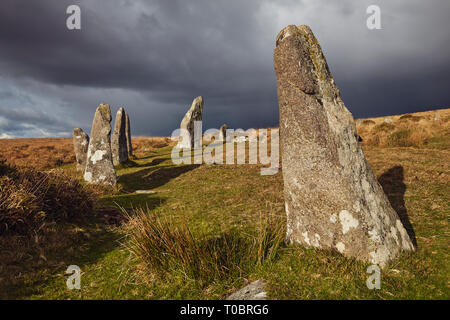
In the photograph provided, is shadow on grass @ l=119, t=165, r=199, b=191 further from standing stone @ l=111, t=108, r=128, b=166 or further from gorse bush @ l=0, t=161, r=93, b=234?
gorse bush @ l=0, t=161, r=93, b=234

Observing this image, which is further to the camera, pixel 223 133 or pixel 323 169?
pixel 223 133

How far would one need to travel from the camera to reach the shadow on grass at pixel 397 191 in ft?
20.0

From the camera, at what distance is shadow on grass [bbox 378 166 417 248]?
610 cm

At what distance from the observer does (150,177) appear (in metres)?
15.1

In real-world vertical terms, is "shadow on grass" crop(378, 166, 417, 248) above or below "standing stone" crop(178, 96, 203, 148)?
below

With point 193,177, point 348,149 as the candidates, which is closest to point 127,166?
point 193,177

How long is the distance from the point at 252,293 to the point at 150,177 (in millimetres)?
12303

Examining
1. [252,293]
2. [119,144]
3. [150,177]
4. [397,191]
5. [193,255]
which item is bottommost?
[252,293]

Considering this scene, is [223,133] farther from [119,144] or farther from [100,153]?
[100,153]

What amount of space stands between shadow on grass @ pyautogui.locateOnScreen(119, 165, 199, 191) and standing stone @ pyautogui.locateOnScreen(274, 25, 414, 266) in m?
9.24

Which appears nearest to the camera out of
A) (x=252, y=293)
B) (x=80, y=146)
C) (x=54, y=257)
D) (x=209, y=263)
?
(x=252, y=293)

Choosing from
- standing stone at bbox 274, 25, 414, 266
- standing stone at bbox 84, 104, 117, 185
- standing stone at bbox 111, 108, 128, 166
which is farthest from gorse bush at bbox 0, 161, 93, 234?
standing stone at bbox 111, 108, 128, 166

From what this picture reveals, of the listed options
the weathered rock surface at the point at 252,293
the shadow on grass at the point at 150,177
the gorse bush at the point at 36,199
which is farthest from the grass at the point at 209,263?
the shadow on grass at the point at 150,177

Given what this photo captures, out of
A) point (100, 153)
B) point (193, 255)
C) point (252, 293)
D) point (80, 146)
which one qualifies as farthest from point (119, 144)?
point (252, 293)
